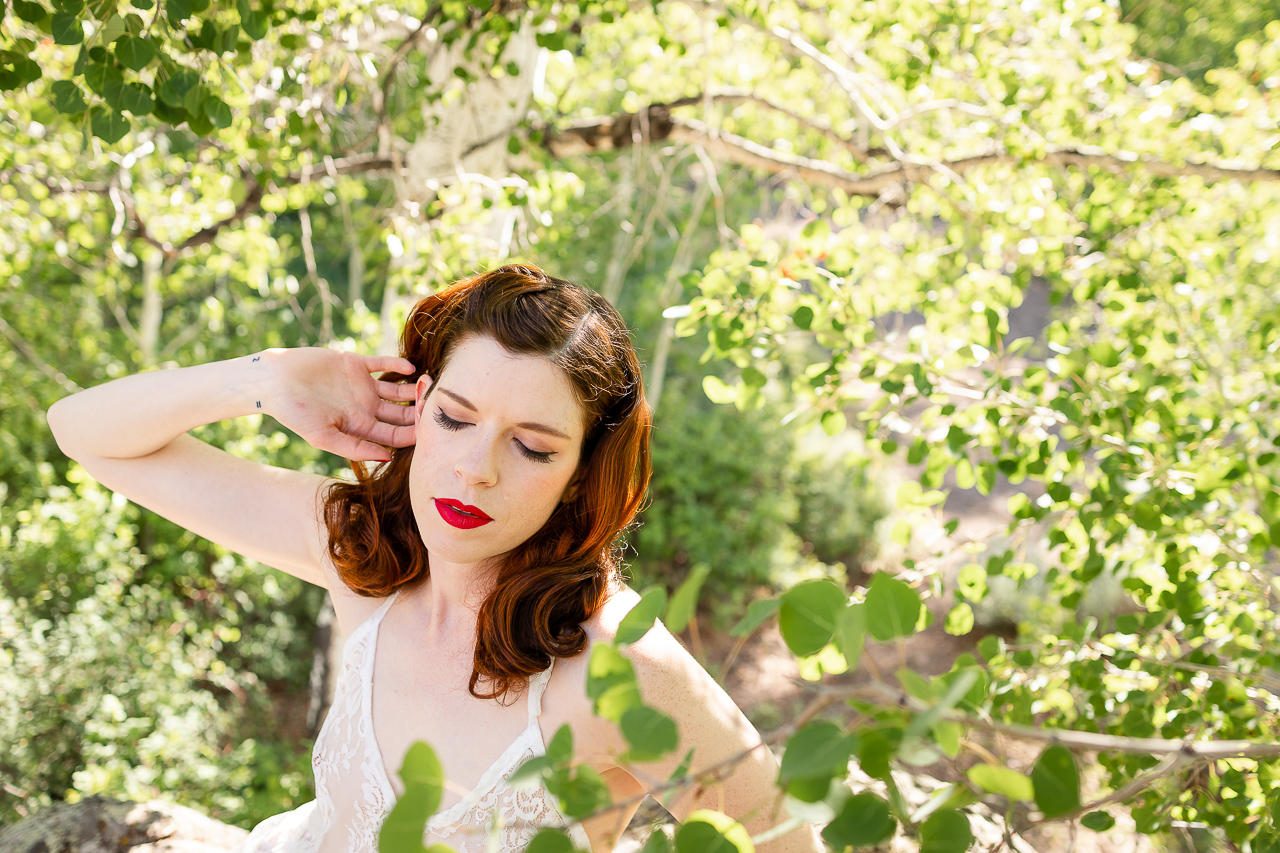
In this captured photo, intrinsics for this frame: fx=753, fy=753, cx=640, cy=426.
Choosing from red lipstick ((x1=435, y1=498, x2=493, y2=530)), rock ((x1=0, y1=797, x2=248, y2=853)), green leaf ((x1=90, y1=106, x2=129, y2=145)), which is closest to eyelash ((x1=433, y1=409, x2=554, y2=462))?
red lipstick ((x1=435, y1=498, x2=493, y2=530))

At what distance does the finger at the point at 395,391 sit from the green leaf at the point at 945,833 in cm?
139

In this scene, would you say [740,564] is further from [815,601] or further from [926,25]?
[815,601]

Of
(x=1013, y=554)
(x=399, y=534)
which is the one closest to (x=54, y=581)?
(x=399, y=534)

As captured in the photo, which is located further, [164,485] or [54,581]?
[54,581]

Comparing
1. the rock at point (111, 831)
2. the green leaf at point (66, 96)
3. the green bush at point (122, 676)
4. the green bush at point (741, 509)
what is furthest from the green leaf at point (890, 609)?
the green bush at point (741, 509)

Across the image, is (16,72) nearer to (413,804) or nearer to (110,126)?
(110,126)

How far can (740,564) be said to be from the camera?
6609 millimetres

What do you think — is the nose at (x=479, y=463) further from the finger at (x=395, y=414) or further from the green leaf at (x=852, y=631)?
the green leaf at (x=852, y=631)

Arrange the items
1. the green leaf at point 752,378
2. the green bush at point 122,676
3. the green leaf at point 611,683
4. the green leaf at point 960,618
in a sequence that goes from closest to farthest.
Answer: the green leaf at point 611,683, the green leaf at point 960,618, the green leaf at point 752,378, the green bush at point 122,676

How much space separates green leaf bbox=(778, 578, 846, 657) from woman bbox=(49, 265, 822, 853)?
1.86 ft

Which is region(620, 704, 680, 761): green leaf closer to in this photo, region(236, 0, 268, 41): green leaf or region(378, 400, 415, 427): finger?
region(378, 400, 415, 427): finger

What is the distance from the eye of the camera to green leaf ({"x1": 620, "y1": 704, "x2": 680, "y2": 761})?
21.4 inches

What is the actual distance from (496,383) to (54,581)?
141 inches

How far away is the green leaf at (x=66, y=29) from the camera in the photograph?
126cm
